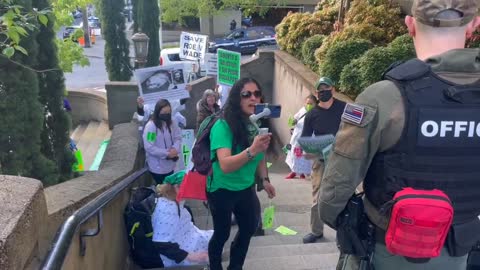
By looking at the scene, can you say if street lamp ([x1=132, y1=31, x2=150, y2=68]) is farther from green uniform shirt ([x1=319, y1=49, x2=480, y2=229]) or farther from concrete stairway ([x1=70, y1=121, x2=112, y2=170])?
green uniform shirt ([x1=319, y1=49, x2=480, y2=229])

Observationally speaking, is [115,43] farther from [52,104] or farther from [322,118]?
[322,118]

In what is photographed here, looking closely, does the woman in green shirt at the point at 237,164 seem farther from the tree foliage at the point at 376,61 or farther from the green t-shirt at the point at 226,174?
the tree foliage at the point at 376,61

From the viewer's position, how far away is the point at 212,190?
389cm

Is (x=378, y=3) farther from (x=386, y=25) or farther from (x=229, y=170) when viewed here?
(x=229, y=170)

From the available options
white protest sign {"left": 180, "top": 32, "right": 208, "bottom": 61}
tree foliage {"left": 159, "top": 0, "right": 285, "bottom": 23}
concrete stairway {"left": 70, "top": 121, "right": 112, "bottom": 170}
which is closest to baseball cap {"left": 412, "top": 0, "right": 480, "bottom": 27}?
concrete stairway {"left": 70, "top": 121, "right": 112, "bottom": 170}

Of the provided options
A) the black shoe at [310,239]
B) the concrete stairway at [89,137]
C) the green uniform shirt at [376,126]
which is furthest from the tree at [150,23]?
the green uniform shirt at [376,126]

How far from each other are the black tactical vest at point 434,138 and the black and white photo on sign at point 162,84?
596cm

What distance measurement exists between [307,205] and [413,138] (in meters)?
5.48

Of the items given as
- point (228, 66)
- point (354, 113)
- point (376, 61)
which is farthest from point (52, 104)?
point (354, 113)

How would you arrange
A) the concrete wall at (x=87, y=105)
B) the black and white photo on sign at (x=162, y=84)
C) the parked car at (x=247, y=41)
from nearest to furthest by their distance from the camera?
the black and white photo on sign at (x=162, y=84) < the concrete wall at (x=87, y=105) < the parked car at (x=247, y=41)

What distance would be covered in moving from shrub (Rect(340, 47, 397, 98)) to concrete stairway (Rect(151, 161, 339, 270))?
1.83 metres

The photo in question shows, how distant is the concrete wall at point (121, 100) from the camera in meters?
10.8

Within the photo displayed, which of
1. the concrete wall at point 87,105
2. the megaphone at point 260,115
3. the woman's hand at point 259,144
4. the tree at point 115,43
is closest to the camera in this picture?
the woman's hand at point 259,144

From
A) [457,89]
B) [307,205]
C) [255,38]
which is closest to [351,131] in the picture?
[457,89]
